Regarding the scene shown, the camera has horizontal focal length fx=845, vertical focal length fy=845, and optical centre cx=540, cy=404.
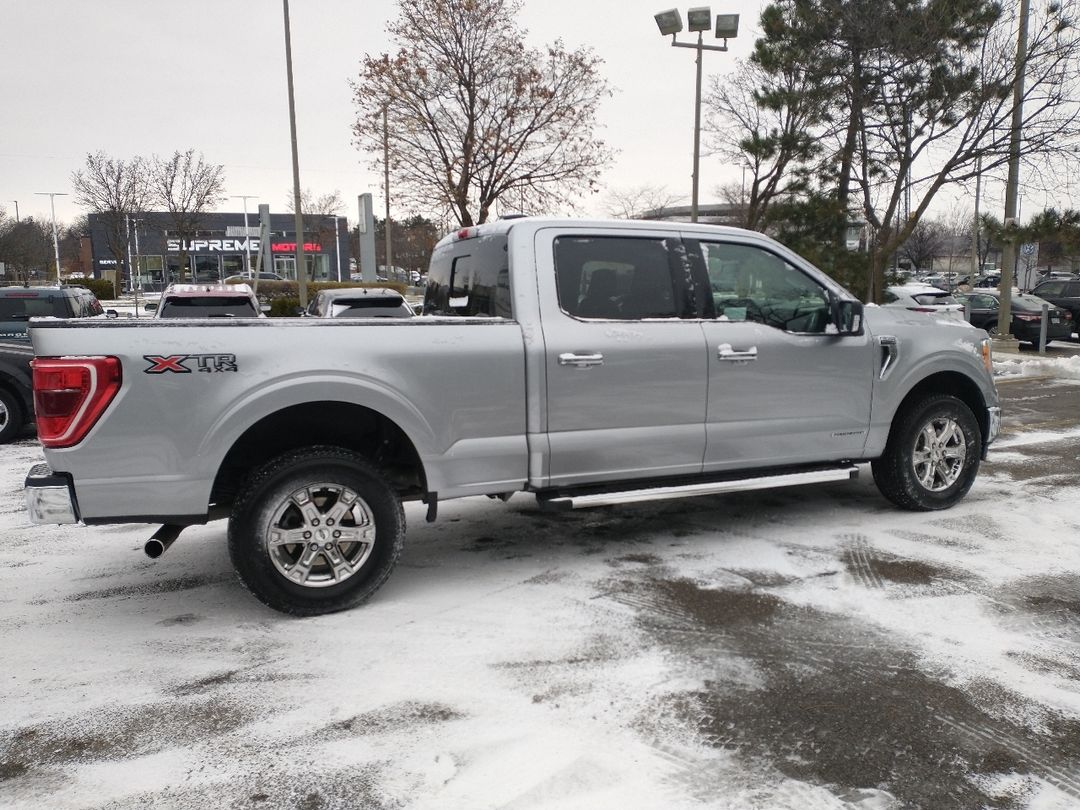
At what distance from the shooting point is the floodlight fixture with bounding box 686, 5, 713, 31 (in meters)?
15.0

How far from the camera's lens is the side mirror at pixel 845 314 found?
5.26m

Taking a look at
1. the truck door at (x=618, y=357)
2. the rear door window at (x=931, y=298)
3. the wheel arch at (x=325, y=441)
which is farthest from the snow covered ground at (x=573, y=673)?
the rear door window at (x=931, y=298)

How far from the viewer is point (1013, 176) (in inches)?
653

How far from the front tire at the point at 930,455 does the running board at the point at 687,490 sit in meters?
0.57

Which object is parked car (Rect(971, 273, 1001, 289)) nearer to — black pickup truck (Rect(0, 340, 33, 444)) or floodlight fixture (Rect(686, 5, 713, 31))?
floodlight fixture (Rect(686, 5, 713, 31))

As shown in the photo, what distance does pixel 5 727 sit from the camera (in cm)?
318

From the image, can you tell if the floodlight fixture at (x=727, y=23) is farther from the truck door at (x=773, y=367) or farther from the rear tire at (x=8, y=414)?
the rear tire at (x=8, y=414)

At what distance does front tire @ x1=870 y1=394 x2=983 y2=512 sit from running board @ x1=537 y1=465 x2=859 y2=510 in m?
0.57

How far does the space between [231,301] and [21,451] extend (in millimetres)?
3290

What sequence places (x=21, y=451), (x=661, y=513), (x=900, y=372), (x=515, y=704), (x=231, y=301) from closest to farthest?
(x=515, y=704) → (x=900, y=372) → (x=661, y=513) → (x=21, y=451) → (x=231, y=301)

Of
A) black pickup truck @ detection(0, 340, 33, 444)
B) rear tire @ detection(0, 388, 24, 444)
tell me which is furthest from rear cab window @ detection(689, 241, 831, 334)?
rear tire @ detection(0, 388, 24, 444)

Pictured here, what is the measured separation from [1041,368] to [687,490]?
13006 millimetres

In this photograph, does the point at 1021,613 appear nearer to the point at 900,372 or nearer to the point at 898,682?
the point at 898,682

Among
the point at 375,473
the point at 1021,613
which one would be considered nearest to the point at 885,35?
the point at 1021,613
